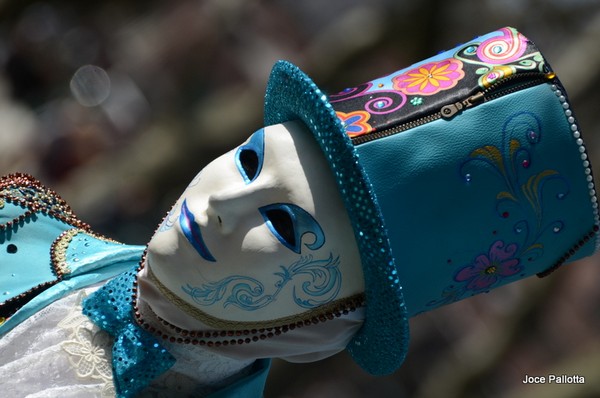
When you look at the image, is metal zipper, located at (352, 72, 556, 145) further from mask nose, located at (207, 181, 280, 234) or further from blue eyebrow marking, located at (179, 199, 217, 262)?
blue eyebrow marking, located at (179, 199, 217, 262)

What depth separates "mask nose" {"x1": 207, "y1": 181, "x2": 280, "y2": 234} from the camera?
3.49 ft

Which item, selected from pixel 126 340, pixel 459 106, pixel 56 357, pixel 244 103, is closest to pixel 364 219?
pixel 459 106

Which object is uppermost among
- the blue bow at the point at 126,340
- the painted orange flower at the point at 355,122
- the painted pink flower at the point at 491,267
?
the painted orange flower at the point at 355,122

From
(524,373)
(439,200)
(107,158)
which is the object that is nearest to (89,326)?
(439,200)

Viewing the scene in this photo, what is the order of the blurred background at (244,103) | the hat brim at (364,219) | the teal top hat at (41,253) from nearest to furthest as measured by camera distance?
the hat brim at (364,219) → the teal top hat at (41,253) → the blurred background at (244,103)

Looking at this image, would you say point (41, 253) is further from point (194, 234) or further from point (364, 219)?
point (364, 219)

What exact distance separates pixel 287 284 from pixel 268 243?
0.06m

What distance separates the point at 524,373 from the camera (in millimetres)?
2852

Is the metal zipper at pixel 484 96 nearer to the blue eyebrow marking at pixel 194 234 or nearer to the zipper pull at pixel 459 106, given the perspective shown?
the zipper pull at pixel 459 106

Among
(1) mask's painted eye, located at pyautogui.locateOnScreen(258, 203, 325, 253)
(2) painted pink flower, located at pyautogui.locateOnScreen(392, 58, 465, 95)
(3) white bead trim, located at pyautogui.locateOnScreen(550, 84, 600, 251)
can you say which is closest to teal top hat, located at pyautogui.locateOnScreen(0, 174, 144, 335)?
(1) mask's painted eye, located at pyautogui.locateOnScreen(258, 203, 325, 253)

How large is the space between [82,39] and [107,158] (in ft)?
1.38

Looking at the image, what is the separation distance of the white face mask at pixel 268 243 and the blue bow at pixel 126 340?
3.8 inches

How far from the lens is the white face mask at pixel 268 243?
41.6 inches

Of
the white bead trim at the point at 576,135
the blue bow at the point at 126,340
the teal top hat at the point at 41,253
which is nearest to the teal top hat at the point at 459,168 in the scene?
the white bead trim at the point at 576,135
